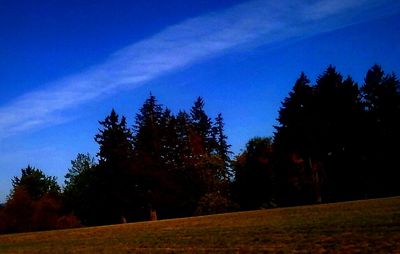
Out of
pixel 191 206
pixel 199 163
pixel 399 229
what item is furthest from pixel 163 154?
pixel 399 229

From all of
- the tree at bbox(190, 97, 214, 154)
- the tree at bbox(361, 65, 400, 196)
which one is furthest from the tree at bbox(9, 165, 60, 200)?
the tree at bbox(361, 65, 400, 196)

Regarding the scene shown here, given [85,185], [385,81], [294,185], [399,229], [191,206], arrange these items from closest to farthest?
[399,229] → [294,185] → [385,81] → [191,206] → [85,185]

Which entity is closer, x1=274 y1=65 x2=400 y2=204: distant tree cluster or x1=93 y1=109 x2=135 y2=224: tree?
x1=274 y1=65 x2=400 y2=204: distant tree cluster

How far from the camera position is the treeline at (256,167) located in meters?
57.0

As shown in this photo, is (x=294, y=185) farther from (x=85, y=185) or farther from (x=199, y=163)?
(x=85, y=185)

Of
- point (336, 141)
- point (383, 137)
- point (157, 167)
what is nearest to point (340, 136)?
point (336, 141)

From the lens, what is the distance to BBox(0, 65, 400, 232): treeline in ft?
187

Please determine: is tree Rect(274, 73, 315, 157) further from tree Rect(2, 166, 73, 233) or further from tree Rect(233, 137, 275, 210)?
tree Rect(2, 166, 73, 233)

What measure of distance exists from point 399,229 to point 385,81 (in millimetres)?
56015

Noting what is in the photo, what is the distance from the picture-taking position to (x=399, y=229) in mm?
13320

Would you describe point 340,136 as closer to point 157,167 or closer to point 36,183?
point 157,167

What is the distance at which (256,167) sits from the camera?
6762 centimetres

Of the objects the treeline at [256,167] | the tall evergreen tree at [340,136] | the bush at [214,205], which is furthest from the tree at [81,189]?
the tall evergreen tree at [340,136]

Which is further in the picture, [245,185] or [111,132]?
[111,132]
